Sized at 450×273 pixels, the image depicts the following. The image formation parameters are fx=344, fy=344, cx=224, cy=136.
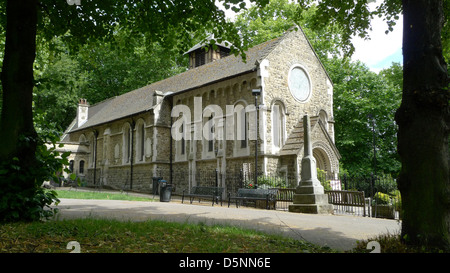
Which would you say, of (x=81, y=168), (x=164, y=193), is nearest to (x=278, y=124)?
(x=164, y=193)

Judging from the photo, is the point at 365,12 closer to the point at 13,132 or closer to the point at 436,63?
the point at 436,63

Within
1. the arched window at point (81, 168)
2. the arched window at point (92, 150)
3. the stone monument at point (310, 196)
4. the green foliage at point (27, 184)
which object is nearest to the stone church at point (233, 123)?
the arched window at point (92, 150)

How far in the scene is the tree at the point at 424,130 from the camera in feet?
14.1

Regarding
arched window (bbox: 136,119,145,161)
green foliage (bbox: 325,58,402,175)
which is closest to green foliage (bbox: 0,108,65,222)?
arched window (bbox: 136,119,145,161)

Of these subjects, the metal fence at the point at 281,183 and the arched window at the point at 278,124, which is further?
the arched window at the point at 278,124

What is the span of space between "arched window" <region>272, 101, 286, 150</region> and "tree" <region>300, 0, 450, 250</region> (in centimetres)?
1467

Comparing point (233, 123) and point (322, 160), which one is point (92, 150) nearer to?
point (233, 123)

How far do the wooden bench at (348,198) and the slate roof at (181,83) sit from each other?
650 cm

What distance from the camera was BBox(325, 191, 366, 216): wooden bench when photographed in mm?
12143

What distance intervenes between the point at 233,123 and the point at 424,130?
16.0 metres

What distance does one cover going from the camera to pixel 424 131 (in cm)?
446

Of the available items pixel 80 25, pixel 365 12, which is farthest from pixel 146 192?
pixel 365 12

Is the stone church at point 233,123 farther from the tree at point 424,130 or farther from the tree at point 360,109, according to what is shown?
the tree at point 424,130

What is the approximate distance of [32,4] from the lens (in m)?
6.15
